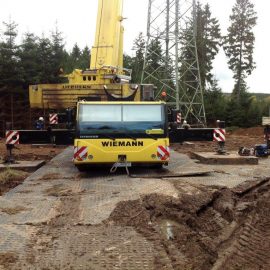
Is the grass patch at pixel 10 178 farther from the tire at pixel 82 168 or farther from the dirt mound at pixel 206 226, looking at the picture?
the dirt mound at pixel 206 226

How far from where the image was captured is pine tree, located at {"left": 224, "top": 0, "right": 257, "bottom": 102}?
5288 centimetres

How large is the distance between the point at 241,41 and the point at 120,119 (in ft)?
143

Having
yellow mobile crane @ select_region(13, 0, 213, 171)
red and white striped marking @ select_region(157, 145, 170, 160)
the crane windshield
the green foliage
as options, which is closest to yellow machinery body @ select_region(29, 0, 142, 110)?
yellow mobile crane @ select_region(13, 0, 213, 171)

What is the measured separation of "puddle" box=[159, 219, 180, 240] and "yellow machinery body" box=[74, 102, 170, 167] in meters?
5.26

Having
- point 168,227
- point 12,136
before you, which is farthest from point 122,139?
point 168,227

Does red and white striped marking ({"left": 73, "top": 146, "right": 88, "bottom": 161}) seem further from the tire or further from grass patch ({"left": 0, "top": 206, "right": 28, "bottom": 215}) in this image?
grass patch ({"left": 0, "top": 206, "right": 28, "bottom": 215})

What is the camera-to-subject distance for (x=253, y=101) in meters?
47.6

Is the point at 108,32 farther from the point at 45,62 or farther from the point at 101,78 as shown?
the point at 45,62

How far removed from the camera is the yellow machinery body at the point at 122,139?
484 inches

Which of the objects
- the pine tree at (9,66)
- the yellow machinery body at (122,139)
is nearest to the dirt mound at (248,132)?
the pine tree at (9,66)

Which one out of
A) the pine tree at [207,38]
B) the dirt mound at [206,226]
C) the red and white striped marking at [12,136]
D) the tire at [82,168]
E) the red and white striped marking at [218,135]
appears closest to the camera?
the dirt mound at [206,226]

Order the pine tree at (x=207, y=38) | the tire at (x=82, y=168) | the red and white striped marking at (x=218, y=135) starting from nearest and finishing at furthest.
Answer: the tire at (x=82, y=168)
the red and white striped marking at (x=218, y=135)
the pine tree at (x=207, y=38)

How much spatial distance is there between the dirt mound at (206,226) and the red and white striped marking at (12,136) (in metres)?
6.66

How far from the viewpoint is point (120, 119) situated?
1251 cm
